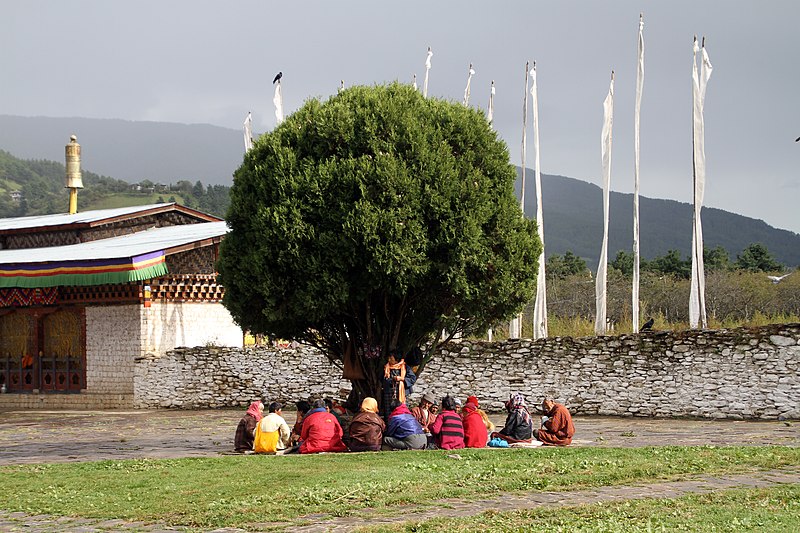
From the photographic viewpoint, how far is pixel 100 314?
1143 inches

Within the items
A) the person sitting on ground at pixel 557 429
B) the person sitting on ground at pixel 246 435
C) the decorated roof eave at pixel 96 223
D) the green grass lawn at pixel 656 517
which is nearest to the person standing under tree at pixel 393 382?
the person sitting on ground at pixel 246 435

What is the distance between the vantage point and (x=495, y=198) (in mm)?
17062

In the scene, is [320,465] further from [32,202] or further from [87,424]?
[32,202]

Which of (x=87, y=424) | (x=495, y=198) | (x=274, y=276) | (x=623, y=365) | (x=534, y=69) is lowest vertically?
(x=87, y=424)

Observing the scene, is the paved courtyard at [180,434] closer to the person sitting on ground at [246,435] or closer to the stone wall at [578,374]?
the person sitting on ground at [246,435]

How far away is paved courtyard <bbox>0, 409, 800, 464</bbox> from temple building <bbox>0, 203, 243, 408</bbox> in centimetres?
320

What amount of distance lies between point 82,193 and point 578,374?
10440 centimetres

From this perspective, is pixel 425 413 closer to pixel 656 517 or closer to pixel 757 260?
pixel 656 517

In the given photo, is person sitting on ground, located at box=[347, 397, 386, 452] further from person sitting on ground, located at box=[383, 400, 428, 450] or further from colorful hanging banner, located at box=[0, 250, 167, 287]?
colorful hanging banner, located at box=[0, 250, 167, 287]

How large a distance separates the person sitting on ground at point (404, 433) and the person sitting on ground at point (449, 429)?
9.4 inches

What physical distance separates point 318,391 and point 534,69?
11.2m

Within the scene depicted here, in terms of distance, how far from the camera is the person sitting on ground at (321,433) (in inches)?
621

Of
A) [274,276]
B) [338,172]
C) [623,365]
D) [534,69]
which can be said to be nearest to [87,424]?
[274,276]

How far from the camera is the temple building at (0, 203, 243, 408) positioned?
1093 inches
